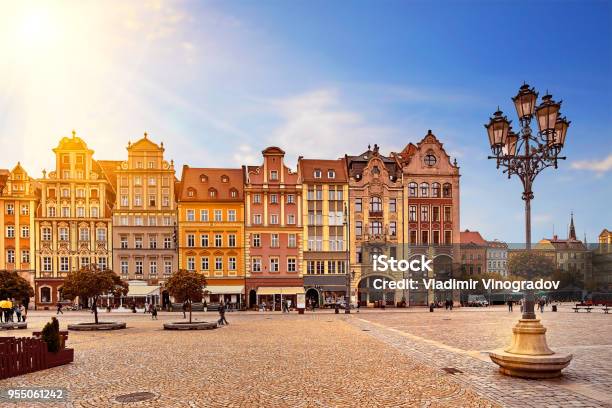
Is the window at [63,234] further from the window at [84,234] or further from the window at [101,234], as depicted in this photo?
the window at [101,234]

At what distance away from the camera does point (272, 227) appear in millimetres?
59406

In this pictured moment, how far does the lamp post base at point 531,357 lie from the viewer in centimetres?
1302

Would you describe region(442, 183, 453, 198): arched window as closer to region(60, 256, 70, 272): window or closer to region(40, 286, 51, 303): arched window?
region(60, 256, 70, 272): window

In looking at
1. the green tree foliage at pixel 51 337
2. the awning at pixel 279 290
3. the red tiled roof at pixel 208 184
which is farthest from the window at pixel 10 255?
the green tree foliage at pixel 51 337

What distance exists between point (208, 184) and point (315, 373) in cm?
4705

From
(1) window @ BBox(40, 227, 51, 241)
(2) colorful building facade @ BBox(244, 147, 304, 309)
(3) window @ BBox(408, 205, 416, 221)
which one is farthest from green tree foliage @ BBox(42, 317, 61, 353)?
(3) window @ BBox(408, 205, 416, 221)

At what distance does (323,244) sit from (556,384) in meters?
47.3

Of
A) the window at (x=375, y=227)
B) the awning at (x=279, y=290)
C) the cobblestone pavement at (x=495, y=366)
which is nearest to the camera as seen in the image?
the cobblestone pavement at (x=495, y=366)

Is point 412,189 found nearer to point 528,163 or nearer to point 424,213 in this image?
point 424,213

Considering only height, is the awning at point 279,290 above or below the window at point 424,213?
below

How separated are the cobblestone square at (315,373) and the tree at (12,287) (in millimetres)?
12096

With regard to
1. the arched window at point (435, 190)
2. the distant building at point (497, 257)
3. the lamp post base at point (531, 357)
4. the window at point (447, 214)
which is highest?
the arched window at point (435, 190)

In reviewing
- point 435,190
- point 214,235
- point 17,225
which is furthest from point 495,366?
point 17,225

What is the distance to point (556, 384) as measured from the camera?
1255 cm
